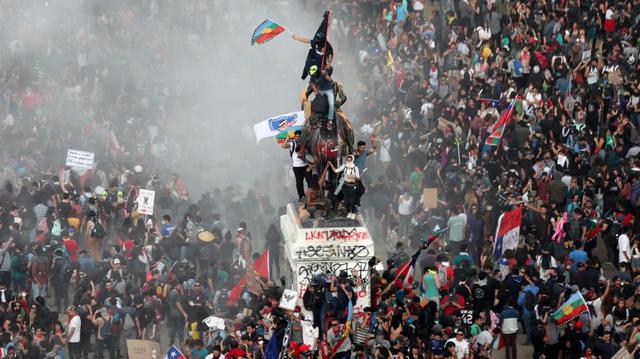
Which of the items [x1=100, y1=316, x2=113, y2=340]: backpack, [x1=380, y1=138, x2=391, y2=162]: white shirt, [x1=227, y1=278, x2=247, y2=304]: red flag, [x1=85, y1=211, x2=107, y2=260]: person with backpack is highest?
[x1=380, y1=138, x2=391, y2=162]: white shirt

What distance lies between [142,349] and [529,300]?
6628 millimetres

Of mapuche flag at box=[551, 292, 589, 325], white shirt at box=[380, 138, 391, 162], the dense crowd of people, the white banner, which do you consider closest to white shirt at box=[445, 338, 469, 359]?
the dense crowd of people

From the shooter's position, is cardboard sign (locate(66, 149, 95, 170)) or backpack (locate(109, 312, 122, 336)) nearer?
backpack (locate(109, 312, 122, 336))

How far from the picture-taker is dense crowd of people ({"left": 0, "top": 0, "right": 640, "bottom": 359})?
28.4 metres

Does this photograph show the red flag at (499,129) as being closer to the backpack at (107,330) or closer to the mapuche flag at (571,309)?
the mapuche flag at (571,309)

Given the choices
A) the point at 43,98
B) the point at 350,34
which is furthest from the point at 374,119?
the point at 43,98

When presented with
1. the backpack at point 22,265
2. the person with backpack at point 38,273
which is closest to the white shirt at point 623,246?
the person with backpack at point 38,273

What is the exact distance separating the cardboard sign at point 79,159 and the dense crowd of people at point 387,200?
0.89 feet

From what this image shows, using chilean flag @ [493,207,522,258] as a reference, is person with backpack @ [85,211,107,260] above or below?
above

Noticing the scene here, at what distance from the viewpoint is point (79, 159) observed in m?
39.3

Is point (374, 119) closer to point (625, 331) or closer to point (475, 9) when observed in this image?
point (475, 9)

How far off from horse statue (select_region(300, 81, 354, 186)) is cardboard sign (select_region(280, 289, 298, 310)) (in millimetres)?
2102

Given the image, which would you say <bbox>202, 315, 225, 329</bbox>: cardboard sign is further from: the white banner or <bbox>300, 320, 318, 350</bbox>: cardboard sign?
the white banner

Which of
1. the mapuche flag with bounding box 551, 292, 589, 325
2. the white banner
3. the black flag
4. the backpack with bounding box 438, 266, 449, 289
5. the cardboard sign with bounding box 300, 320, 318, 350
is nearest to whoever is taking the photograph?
the mapuche flag with bounding box 551, 292, 589, 325
